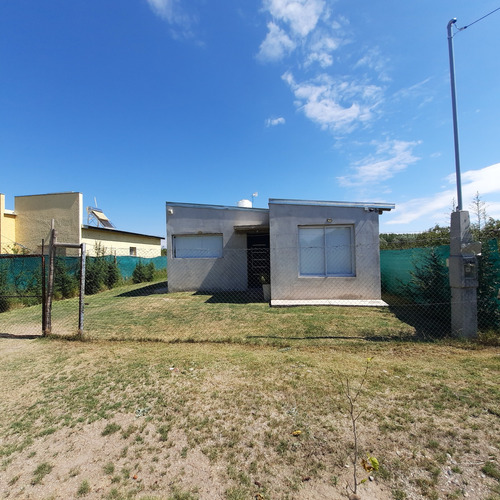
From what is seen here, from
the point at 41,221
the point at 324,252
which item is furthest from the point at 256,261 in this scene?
the point at 41,221

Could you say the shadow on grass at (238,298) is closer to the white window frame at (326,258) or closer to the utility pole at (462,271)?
the white window frame at (326,258)

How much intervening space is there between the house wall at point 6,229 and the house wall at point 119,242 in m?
3.91

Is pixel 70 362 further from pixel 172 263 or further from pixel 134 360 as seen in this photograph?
pixel 172 263

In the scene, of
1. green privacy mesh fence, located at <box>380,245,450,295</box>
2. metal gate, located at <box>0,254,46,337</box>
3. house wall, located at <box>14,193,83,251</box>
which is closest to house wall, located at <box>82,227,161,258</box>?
house wall, located at <box>14,193,83,251</box>

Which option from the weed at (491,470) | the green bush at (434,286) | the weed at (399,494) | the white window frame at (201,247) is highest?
the white window frame at (201,247)

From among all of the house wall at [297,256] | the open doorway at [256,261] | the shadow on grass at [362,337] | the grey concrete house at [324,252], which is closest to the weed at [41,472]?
the shadow on grass at [362,337]

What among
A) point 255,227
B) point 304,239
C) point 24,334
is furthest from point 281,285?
A: point 24,334

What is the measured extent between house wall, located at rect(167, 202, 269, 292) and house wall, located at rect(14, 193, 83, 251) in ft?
25.2

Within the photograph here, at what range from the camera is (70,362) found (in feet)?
13.6

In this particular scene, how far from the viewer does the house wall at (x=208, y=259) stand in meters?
11.8

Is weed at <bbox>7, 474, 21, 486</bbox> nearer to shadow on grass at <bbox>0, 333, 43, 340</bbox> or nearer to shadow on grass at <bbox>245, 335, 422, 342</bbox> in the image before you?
shadow on grass at <bbox>245, 335, 422, 342</bbox>

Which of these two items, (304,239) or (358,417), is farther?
(304,239)

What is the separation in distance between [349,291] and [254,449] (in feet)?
24.2

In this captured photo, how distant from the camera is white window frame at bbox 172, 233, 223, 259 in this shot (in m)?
12.0
